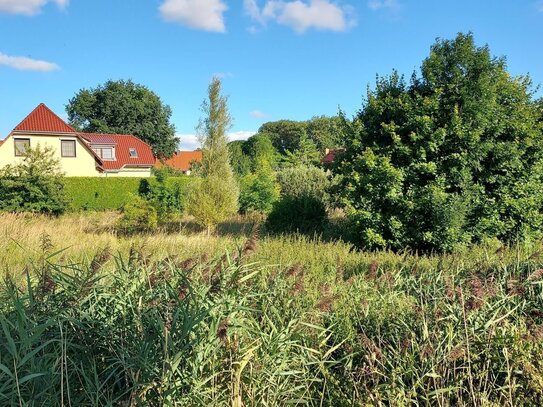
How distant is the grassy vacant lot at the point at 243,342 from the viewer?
2287 millimetres

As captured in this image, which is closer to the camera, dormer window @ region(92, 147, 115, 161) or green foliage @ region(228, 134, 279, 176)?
dormer window @ region(92, 147, 115, 161)

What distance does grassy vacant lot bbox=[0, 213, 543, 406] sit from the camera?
229cm

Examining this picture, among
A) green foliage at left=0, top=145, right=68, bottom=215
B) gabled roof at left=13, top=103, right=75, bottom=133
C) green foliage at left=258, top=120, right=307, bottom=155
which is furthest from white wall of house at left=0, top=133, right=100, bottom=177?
green foliage at left=258, top=120, right=307, bottom=155

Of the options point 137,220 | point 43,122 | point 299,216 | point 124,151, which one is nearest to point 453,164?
point 299,216

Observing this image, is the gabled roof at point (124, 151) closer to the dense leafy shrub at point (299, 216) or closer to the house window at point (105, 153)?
the house window at point (105, 153)

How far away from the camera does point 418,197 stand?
9125 mm

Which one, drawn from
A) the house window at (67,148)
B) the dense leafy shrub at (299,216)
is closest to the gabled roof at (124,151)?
the house window at (67,148)

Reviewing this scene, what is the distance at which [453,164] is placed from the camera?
29.8 feet

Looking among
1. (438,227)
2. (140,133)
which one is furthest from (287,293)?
(140,133)

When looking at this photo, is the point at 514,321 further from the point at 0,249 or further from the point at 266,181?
the point at 266,181

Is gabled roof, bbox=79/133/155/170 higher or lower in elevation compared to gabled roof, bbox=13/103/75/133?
lower

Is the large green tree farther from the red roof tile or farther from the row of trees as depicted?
the row of trees

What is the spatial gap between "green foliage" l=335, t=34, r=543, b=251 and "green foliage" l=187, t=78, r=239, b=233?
659 cm

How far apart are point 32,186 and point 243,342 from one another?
1849cm
